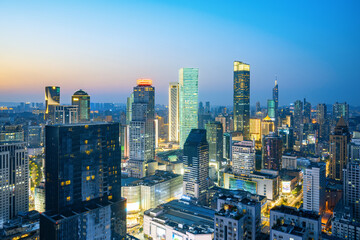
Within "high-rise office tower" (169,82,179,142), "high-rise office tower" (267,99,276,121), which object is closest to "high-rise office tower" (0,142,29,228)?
"high-rise office tower" (169,82,179,142)

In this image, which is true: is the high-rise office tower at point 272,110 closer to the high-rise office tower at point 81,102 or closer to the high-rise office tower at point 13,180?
the high-rise office tower at point 81,102

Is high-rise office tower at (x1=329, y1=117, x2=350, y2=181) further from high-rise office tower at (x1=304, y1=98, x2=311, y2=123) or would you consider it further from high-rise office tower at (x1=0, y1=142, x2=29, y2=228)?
high-rise office tower at (x1=304, y1=98, x2=311, y2=123)

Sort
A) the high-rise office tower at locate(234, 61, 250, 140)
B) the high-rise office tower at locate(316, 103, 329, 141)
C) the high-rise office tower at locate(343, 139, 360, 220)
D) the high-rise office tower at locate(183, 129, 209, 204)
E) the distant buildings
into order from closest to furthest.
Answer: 1. the distant buildings
2. the high-rise office tower at locate(343, 139, 360, 220)
3. the high-rise office tower at locate(183, 129, 209, 204)
4. the high-rise office tower at locate(316, 103, 329, 141)
5. the high-rise office tower at locate(234, 61, 250, 140)

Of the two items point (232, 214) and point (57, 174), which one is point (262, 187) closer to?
point (232, 214)

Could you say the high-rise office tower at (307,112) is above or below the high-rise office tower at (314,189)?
above

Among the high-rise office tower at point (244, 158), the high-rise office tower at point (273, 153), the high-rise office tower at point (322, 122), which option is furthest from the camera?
the high-rise office tower at point (322, 122)

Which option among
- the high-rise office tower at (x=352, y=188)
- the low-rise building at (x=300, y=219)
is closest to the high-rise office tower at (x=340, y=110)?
the high-rise office tower at (x=352, y=188)
